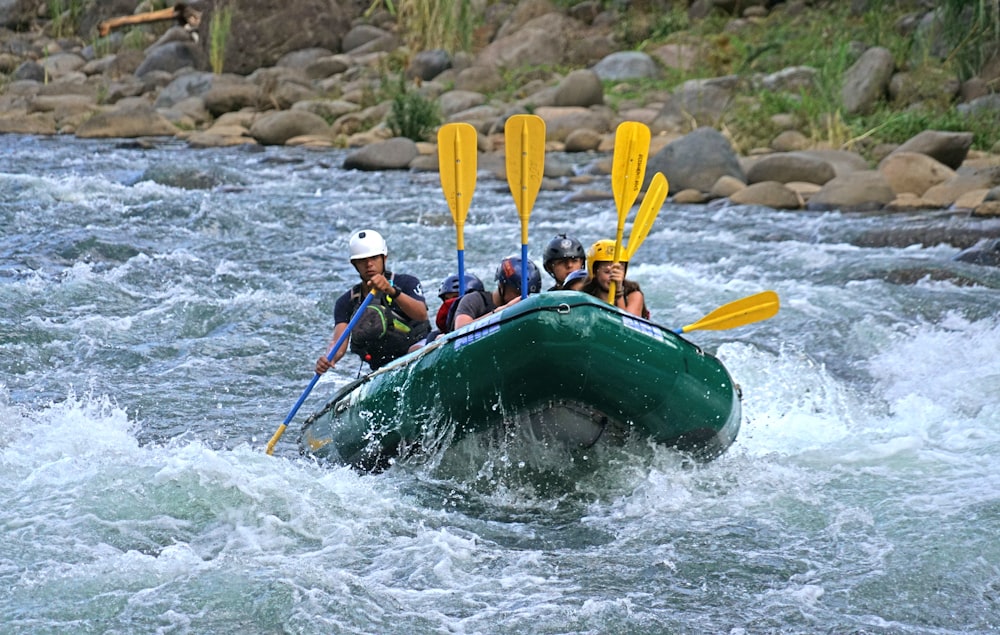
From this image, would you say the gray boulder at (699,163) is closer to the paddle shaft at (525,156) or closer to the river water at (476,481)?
the river water at (476,481)

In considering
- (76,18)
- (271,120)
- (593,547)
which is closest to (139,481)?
(593,547)

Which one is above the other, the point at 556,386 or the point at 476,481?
the point at 556,386

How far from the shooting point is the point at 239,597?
424cm

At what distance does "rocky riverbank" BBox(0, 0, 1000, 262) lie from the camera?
1324 cm

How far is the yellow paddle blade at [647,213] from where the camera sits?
5.98 metres

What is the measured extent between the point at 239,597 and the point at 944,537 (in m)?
2.70

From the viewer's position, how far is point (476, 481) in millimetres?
5309

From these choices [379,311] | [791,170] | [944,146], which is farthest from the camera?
[791,170]

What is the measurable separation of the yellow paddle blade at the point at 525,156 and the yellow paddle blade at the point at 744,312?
3.06 ft

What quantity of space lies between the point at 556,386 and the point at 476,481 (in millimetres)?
732

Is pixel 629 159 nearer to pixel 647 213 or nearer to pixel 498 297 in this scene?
pixel 647 213

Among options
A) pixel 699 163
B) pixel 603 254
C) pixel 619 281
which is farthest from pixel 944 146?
pixel 619 281

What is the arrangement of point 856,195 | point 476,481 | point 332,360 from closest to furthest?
point 476,481 → point 332,360 → point 856,195

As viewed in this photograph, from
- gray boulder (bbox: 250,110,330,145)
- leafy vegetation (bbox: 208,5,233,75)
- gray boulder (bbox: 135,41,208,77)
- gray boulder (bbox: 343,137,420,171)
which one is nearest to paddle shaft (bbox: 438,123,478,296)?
gray boulder (bbox: 343,137,420,171)
